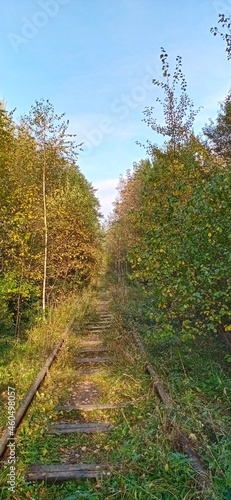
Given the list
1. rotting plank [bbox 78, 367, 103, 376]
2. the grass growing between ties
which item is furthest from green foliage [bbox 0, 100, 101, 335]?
the grass growing between ties

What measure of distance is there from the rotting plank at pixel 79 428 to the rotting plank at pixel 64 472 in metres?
0.67

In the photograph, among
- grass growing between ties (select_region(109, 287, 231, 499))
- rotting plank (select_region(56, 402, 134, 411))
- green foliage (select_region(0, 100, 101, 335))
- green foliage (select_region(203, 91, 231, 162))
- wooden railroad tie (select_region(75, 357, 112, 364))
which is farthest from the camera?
green foliage (select_region(203, 91, 231, 162))

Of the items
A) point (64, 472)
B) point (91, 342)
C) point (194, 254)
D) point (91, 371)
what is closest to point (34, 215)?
point (91, 342)

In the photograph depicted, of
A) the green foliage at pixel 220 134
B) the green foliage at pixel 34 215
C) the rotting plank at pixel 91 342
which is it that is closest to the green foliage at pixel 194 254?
the rotting plank at pixel 91 342

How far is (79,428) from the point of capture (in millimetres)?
3602

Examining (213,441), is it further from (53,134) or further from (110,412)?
(53,134)

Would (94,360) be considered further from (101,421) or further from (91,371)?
(101,421)

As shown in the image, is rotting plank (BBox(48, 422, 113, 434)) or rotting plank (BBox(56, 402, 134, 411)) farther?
rotting plank (BBox(56, 402, 134, 411))

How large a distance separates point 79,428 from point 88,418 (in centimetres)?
34

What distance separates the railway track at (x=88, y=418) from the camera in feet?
8.89

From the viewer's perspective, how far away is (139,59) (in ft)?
27.9

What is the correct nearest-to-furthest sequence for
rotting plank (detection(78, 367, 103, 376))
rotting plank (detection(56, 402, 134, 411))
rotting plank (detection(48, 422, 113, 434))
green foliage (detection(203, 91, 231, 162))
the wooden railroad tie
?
rotting plank (detection(48, 422, 113, 434)), rotting plank (detection(56, 402, 134, 411)), rotting plank (detection(78, 367, 103, 376)), the wooden railroad tie, green foliage (detection(203, 91, 231, 162))

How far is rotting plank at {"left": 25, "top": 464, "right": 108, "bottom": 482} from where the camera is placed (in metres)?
2.68

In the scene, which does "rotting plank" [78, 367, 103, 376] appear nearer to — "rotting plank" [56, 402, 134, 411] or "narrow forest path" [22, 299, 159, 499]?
"narrow forest path" [22, 299, 159, 499]
